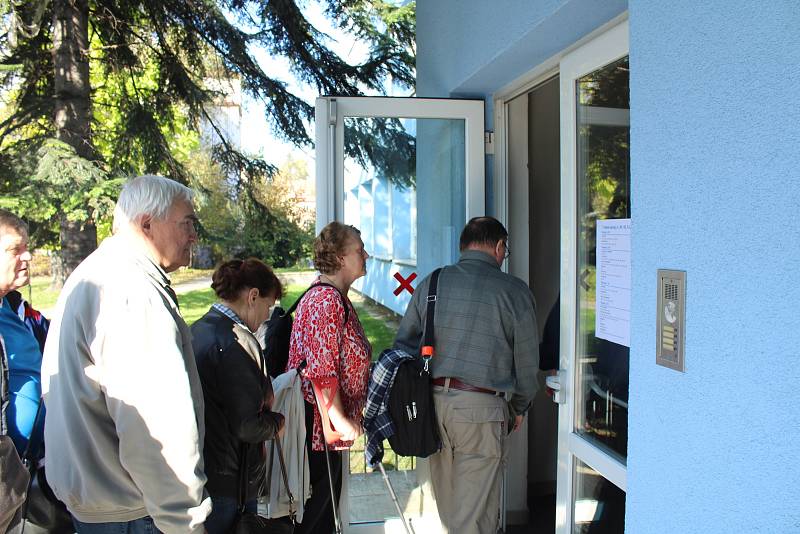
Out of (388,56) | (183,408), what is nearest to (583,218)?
(183,408)

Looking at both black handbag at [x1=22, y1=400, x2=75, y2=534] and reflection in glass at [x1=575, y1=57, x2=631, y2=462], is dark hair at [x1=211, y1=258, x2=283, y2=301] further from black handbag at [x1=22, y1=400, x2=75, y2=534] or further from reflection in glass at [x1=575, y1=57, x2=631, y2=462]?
reflection in glass at [x1=575, y1=57, x2=631, y2=462]

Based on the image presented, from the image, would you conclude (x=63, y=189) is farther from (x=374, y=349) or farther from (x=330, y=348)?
(x=330, y=348)

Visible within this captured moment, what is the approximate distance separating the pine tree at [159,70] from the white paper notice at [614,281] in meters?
5.07

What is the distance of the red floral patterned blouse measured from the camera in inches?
123

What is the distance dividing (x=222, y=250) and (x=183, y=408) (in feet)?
23.8

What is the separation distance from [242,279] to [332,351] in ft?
2.06

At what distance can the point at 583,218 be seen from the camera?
2969mm

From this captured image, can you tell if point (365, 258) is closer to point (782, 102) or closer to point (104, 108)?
point (782, 102)

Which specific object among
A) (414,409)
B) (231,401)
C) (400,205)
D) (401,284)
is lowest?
(414,409)

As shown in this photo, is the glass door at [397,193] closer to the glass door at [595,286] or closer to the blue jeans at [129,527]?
the glass door at [595,286]

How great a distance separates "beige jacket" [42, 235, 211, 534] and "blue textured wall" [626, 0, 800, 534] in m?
Result: 1.26

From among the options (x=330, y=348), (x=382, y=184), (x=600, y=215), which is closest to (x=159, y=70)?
(x=382, y=184)

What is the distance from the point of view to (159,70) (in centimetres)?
766

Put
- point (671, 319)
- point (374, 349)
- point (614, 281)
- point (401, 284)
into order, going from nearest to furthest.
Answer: point (671, 319)
point (614, 281)
point (401, 284)
point (374, 349)
